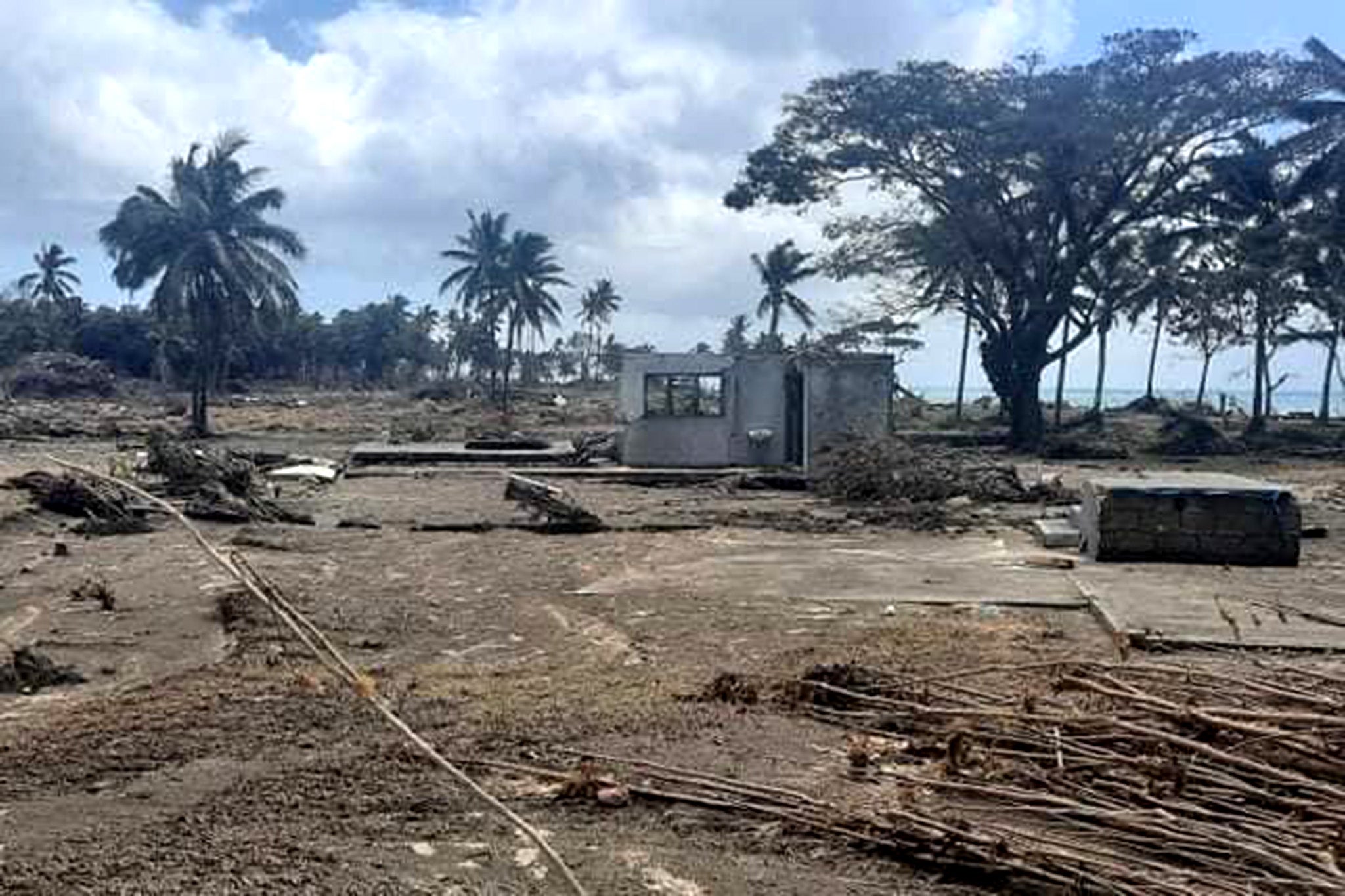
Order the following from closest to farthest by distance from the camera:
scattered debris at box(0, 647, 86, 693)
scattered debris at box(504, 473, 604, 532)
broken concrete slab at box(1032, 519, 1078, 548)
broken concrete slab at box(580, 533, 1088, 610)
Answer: scattered debris at box(0, 647, 86, 693), broken concrete slab at box(580, 533, 1088, 610), broken concrete slab at box(1032, 519, 1078, 548), scattered debris at box(504, 473, 604, 532)

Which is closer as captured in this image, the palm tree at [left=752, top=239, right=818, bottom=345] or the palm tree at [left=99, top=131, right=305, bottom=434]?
the palm tree at [left=99, top=131, right=305, bottom=434]

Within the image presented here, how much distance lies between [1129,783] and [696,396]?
2413 cm

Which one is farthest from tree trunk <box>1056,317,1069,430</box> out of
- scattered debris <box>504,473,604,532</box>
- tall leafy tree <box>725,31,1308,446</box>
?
scattered debris <box>504,473,604,532</box>

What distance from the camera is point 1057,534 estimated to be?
605 inches

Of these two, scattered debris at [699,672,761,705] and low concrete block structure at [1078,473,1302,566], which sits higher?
low concrete block structure at [1078,473,1302,566]

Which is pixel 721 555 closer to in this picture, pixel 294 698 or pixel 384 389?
pixel 294 698

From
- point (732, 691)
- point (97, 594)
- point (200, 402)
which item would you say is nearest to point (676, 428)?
point (200, 402)

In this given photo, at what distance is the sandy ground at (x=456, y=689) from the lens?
4672 mm

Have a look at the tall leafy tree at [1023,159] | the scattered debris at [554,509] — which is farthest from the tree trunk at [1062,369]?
the scattered debris at [554,509]

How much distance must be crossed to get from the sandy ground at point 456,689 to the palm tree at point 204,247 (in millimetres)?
24140

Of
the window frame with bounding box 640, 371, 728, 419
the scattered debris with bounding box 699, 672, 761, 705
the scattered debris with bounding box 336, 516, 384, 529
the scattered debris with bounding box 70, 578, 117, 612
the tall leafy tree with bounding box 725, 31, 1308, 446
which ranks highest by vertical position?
the tall leafy tree with bounding box 725, 31, 1308, 446

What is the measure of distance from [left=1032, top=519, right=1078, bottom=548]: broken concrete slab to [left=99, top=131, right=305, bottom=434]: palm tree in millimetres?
28903

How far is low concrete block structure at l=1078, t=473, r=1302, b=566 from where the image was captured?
13.7 m

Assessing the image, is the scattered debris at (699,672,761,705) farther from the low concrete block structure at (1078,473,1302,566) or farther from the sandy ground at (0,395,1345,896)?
the low concrete block structure at (1078,473,1302,566)
